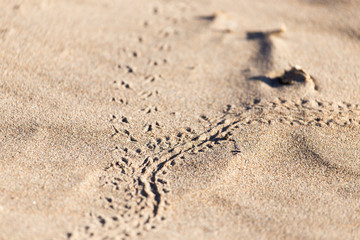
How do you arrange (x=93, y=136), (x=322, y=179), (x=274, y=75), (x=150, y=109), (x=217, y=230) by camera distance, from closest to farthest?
1. (x=217, y=230)
2. (x=322, y=179)
3. (x=93, y=136)
4. (x=150, y=109)
5. (x=274, y=75)

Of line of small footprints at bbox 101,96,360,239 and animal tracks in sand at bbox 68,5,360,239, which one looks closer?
animal tracks in sand at bbox 68,5,360,239

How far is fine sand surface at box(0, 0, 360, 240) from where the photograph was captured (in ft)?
6.02

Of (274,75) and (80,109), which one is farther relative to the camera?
(274,75)

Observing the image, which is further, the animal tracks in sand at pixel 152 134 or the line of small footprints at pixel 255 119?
the line of small footprints at pixel 255 119

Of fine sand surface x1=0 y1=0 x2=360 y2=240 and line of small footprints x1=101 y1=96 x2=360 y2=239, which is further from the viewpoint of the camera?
line of small footprints x1=101 y1=96 x2=360 y2=239

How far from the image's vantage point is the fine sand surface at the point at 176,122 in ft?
6.02

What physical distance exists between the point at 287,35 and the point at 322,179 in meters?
1.33

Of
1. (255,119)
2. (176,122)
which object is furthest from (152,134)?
(255,119)

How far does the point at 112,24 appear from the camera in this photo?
2928 mm

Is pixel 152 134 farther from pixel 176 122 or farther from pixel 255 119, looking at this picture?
pixel 255 119

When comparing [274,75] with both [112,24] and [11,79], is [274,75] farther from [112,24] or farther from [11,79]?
[11,79]

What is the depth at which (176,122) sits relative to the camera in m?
2.28

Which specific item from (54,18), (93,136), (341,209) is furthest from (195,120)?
(54,18)

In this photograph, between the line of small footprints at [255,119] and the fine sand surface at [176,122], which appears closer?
the fine sand surface at [176,122]
